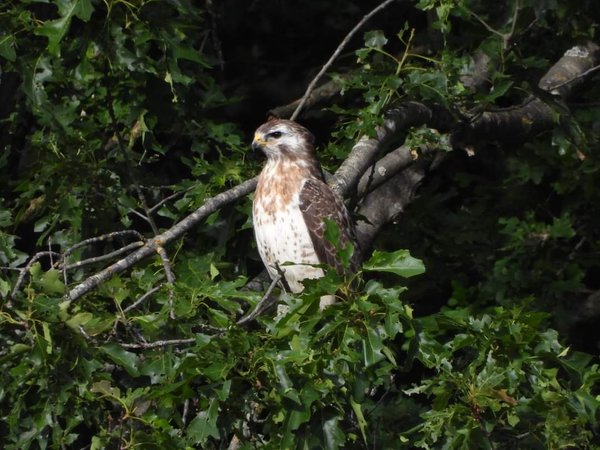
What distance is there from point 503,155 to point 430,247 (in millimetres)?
1031

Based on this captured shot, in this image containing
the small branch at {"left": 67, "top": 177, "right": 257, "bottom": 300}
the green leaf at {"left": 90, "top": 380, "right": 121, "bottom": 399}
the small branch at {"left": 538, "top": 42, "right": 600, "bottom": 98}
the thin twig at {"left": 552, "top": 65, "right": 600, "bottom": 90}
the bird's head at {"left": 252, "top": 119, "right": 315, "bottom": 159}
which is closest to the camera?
the green leaf at {"left": 90, "top": 380, "right": 121, "bottom": 399}

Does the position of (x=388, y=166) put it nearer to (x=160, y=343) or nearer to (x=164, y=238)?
(x=164, y=238)

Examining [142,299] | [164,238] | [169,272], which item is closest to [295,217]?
[164,238]

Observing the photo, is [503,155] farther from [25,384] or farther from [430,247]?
[25,384]

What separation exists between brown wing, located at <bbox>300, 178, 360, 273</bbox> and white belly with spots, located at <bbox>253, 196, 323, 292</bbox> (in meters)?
Answer: 0.03

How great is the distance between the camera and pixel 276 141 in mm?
6332

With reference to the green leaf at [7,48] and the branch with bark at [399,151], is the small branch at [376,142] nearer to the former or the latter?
the branch with bark at [399,151]

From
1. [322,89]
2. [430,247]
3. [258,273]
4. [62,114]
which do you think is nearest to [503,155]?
[430,247]

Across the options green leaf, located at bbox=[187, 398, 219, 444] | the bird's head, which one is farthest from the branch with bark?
green leaf, located at bbox=[187, 398, 219, 444]

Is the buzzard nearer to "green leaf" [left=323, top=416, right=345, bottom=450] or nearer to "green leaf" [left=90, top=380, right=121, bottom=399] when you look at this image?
"green leaf" [left=90, top=380, right=121, bottom=399]

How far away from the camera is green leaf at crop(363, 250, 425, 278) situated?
421cm

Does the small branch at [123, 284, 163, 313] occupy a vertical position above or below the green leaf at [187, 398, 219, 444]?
above

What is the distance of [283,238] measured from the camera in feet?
19.6

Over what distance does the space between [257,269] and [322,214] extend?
1.01m
